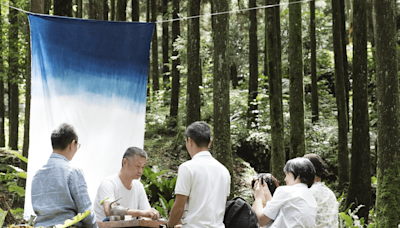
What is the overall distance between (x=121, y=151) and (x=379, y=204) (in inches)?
186

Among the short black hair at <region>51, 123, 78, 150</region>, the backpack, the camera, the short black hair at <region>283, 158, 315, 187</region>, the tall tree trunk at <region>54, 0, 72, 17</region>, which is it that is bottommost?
the backpack

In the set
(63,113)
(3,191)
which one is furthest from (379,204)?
(3,191)

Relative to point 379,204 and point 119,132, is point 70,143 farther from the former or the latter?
point 379,204

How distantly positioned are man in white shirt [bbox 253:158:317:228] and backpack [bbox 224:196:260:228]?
0.23 metres

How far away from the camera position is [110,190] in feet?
14.3

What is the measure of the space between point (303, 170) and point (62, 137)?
7.28 feet

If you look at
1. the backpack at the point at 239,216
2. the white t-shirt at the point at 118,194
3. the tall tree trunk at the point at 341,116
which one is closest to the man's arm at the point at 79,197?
the white t-shirt at the point at 118,194

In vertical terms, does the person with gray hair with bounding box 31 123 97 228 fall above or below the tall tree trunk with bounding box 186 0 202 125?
below

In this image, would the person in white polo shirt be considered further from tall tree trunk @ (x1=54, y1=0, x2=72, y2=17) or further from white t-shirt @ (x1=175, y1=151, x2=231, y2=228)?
tall tree trunk @ (x1=54, y1=0, x2=72, y2=17)

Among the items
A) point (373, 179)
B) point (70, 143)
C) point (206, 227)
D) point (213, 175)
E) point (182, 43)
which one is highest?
point (182, 43)

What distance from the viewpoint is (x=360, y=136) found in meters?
8.62

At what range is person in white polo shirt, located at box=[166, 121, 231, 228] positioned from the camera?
3346 millimetres

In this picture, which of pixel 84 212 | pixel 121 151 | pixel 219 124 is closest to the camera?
pixel 84 212

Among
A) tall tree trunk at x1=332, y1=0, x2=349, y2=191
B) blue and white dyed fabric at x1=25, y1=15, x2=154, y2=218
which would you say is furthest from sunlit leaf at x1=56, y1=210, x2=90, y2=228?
tall tree trunk at x1=332, y1=0, x2=349, y2=191
